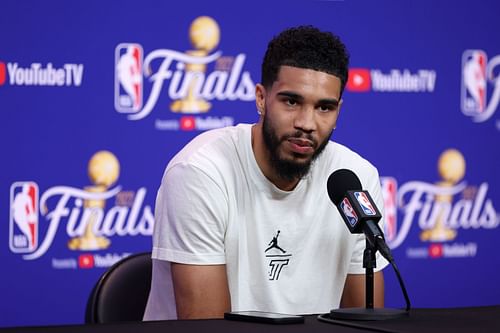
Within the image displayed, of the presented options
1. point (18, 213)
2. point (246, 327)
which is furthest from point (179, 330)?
point (18, 213)

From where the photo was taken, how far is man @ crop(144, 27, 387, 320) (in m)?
2.33

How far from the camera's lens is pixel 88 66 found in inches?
137

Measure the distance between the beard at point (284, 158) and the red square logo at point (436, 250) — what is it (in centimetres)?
165

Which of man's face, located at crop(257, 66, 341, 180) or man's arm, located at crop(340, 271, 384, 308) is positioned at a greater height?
man's face, located at crop(257, 66, 341, 180)

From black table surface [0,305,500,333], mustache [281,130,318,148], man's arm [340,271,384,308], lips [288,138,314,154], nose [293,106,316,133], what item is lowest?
man's arm [340,271,384,308]

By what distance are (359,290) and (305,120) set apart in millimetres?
507

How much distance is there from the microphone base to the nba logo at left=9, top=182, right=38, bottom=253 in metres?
1.87

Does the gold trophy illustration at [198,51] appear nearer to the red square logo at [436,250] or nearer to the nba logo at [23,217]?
the nba logo at [23,217]

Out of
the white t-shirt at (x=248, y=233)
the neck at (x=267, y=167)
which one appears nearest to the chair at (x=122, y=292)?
the white t-shirt at (x=248, y=233)

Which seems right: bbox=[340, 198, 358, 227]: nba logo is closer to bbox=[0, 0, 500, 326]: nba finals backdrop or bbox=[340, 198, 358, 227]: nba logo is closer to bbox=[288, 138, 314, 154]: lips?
bbox=[288, 138, 314, 154]: lips

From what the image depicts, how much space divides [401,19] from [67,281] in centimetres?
173

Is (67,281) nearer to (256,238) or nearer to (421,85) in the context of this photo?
(256,238)

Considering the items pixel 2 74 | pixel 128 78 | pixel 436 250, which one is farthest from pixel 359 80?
pixel 2 74

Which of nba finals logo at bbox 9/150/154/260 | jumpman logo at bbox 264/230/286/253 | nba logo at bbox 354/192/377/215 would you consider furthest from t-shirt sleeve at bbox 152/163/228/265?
nba finals logo at bbox 9/150/154/260
